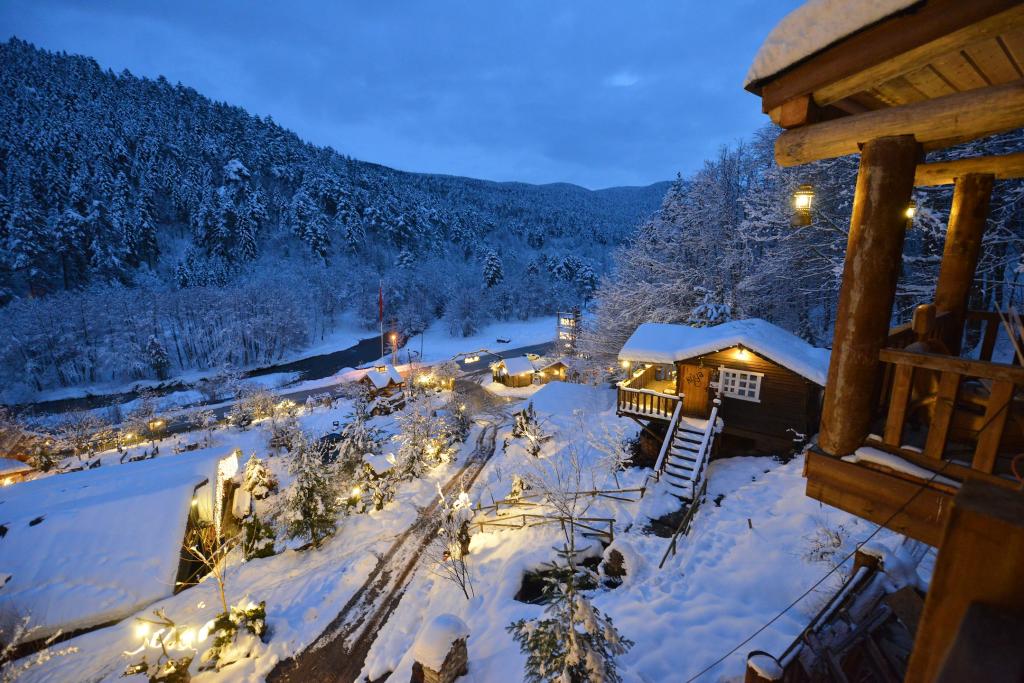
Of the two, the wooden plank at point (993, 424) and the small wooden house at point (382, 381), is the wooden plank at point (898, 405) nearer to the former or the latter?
the wooden plank at point (993, 424)

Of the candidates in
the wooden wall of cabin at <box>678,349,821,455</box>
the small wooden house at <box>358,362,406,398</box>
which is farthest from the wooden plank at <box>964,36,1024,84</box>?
the small wooden house at <box>358,362,406,398</box>

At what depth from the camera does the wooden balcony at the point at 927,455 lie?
3.13 m

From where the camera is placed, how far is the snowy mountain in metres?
53.1

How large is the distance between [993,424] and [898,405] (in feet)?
2.04

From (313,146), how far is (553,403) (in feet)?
460

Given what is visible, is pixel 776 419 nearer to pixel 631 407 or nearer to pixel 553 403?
pixel 631 407

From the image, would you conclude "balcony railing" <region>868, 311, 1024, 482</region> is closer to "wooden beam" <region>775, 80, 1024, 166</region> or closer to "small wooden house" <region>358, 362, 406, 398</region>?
"wooden beam" <region>775, 80, 1024, 166</region>

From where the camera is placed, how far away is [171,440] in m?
31.1

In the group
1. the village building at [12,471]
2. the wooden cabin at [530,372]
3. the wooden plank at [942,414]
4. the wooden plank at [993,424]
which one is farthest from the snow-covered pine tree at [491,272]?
the wooden plank at [993,424]

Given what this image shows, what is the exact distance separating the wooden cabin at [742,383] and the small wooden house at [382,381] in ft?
104

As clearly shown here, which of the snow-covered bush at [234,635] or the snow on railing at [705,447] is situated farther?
the snow on railing at [705,447]

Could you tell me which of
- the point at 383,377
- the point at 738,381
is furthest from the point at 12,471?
the point at 738,381

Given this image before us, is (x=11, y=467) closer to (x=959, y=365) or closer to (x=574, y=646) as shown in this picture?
(x=574, y=646)

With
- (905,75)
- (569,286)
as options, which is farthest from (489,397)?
(569,286)
